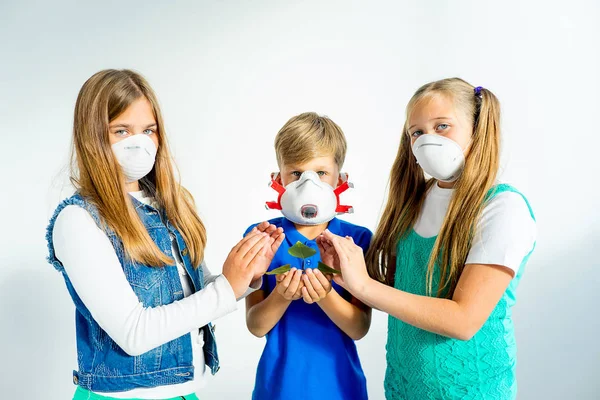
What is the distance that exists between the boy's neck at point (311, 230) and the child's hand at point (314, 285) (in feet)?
0.80

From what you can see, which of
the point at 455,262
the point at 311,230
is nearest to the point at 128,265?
the point at 311,230

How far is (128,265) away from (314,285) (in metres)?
0.52

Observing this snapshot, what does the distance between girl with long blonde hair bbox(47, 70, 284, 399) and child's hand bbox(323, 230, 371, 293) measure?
20 cm

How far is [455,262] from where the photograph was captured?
1.78 metres

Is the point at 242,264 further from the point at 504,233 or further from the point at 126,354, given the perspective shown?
the point at 504,233

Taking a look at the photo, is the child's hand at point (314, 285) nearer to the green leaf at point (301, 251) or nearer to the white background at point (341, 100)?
the green leaf at point (301, 251)

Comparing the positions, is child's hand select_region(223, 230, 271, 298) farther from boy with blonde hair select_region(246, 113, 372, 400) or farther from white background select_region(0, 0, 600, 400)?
white background select_region(0, 0, 600, 400)

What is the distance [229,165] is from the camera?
3.34 metres

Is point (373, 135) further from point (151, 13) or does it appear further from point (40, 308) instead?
point (40, 308)

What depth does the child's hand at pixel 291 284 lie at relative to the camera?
6.03 ft

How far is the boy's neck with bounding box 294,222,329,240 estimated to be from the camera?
2084 mm

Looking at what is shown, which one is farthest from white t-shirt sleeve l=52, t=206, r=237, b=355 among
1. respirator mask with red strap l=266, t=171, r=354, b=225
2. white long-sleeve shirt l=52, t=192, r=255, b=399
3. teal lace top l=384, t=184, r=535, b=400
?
teal lace top l=384, t=184, r=535, b=400

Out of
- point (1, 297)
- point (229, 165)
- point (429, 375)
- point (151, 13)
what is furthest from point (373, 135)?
point (1, 297)

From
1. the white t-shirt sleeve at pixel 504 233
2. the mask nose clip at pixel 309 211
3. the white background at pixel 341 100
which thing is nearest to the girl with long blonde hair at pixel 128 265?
the mask nose clip at pixel 309 211
